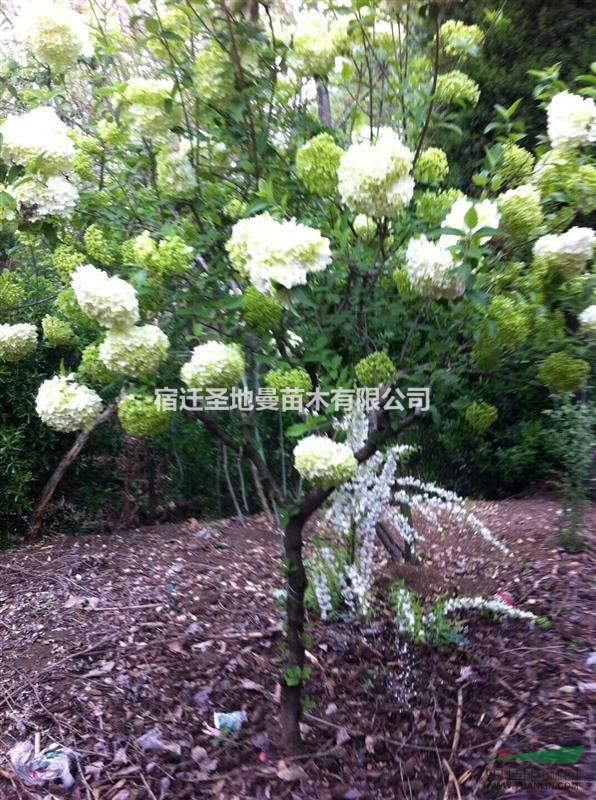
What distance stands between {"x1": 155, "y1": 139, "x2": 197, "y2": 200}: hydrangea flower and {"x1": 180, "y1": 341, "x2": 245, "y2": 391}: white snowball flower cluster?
556 mm

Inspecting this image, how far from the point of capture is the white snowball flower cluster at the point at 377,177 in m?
1.43

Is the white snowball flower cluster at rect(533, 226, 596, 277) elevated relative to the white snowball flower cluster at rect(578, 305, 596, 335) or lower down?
elevated

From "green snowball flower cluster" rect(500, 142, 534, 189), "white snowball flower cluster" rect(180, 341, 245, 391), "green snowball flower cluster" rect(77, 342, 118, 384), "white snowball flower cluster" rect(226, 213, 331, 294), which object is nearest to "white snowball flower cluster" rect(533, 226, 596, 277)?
"green snowball flower cluster" rect(500, 142, 534, 189)

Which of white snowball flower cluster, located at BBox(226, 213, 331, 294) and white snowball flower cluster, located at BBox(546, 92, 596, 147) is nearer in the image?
white snowball flower cluster, located at BBox(226, 213, 331, 294)

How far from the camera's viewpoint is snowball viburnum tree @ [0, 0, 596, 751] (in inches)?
61.6

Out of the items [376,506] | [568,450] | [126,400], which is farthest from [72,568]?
[568,450]

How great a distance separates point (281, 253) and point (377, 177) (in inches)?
10.3

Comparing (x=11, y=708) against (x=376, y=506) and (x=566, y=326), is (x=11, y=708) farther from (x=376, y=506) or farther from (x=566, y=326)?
(x=566, y=326)

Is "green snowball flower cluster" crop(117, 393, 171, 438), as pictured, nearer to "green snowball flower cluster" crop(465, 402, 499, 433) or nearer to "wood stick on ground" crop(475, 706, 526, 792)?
"green snowball flower cluster" crop(465, 402, 499, 433)

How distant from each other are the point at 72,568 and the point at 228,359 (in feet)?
7.66

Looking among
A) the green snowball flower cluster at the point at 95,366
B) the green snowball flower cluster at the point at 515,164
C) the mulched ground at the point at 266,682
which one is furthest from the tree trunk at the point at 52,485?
the green snowball flower cluster at the point at 515,164

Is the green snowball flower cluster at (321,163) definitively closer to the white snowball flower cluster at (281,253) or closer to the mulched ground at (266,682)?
the white snowball flower cluster at (281,253)

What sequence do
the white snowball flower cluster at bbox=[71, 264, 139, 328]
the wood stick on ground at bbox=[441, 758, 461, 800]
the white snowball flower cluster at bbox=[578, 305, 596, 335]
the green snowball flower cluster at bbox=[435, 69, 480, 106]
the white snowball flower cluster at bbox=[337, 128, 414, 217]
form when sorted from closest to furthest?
the white snowball flower cluster at bbox=[337, 128, 414, 217] < the white snowball flower cluster at bbox=[71, 264, 139, 328] < the white snowball flower cluster at bbox=[578, 305, 596, 335] < the green snowball flower cluster at bbox=[435, 69, 480, 106] < the wood stick on ground at bbox=[441, 758, 461, 800]

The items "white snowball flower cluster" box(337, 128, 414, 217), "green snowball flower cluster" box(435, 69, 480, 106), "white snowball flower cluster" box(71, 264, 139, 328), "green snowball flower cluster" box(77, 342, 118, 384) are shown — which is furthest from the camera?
"green snowball flower cluster" box(435, 69, 480, 106)
